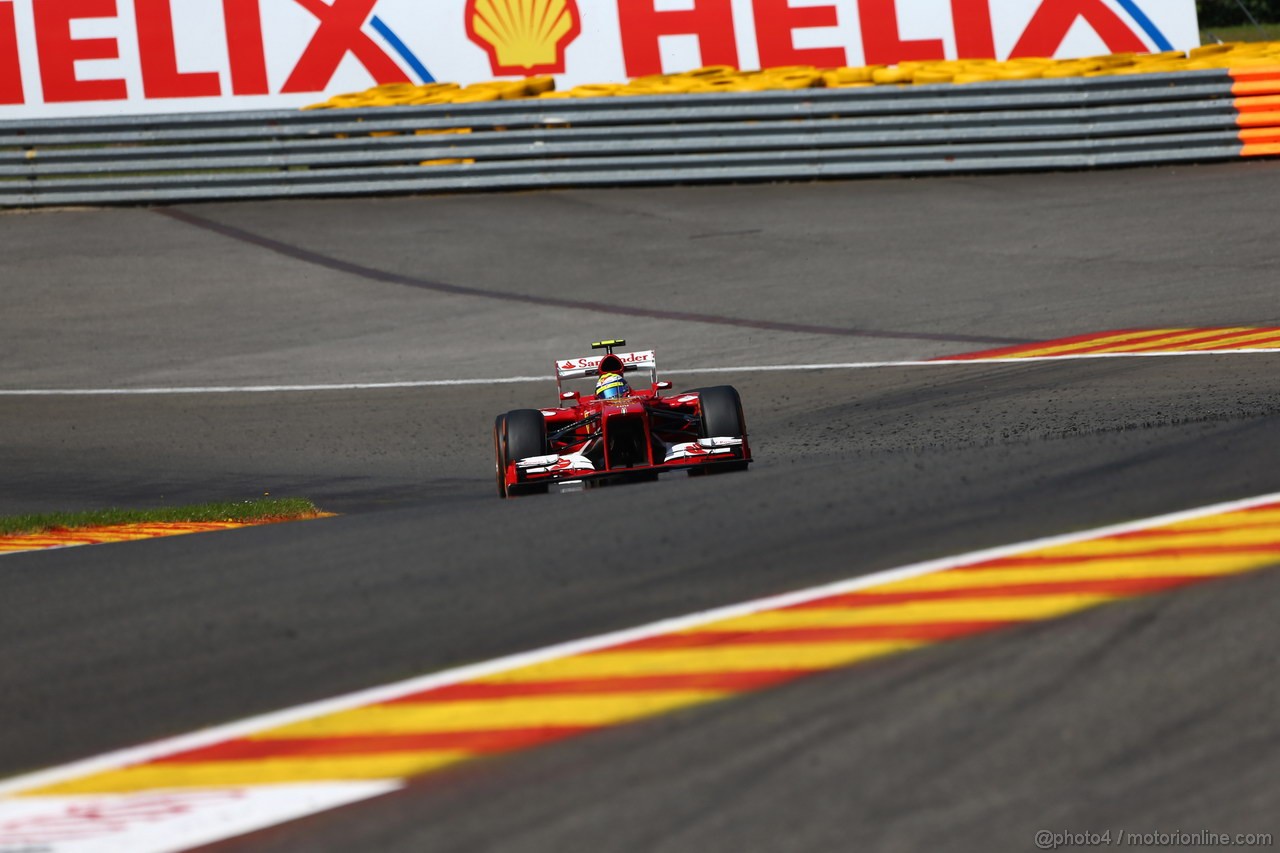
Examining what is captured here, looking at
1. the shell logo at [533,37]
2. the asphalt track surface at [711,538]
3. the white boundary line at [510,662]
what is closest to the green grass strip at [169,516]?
the asphalt track surface at [711,538]

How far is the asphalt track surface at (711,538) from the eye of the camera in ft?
11.6

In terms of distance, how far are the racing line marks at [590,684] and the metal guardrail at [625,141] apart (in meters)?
16.7

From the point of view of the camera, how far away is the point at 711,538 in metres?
5.87

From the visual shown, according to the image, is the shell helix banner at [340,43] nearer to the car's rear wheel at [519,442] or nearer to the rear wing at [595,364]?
the rear wing at [595,364]

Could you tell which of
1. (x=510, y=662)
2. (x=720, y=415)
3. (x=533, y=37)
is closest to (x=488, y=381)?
(x=720, y=415)

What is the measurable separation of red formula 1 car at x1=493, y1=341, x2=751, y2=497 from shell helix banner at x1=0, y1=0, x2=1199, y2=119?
15158 mm

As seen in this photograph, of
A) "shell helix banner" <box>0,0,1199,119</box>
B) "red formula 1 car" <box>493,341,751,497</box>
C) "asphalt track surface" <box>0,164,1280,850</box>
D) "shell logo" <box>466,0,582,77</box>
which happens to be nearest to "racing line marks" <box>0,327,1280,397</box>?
"asphalt track surface" <box>0,164,1280,850</box>

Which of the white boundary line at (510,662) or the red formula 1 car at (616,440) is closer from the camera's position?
the white boundary line at (510,662)

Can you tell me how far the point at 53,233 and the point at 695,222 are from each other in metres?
8.66

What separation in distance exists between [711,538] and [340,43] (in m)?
20.3

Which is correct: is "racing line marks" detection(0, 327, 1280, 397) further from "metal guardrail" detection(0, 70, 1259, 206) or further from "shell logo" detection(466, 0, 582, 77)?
"shell logo" detection(466, 0, 582, 77)

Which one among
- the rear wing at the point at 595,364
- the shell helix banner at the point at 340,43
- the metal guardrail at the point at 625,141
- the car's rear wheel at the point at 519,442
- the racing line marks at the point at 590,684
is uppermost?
the shell helix banner at the point at 340,43

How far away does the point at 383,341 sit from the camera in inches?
649

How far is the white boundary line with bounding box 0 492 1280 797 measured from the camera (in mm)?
4148
